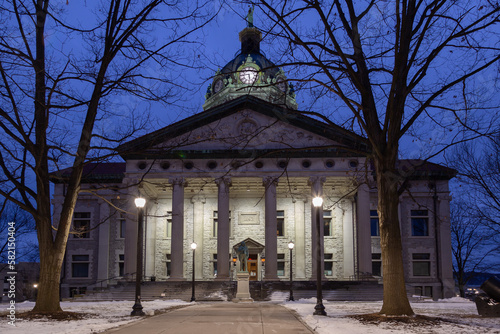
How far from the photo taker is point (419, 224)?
51469 millimetres

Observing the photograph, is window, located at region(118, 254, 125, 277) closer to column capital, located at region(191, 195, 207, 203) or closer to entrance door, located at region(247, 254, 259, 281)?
column capital, located at region(191, 195, 207, 203)

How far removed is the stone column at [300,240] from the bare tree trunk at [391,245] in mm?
33282

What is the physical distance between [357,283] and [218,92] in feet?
109

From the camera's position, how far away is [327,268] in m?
50.7

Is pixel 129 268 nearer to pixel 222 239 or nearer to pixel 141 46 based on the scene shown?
pixel 222 239

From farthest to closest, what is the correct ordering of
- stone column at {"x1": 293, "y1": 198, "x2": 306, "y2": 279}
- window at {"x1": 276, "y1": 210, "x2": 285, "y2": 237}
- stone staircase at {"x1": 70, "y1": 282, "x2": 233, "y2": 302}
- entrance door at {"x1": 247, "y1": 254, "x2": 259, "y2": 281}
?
window at {"x1": 276, "y1": 210, "x2": 285, "y2": 237} → entrance door at {"x1": 247, "y1": 254, "x2": 259, "y2": 281} → stone column at {"x1": 293, "y1": 198, "x2": 306, "y2": 279} → stone staircase at {"x1": 70, "y1": 282, "x2": 233, "y2": 302}

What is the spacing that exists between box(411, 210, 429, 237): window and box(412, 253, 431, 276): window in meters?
1.93

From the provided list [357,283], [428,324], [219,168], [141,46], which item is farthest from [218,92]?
[428,324]

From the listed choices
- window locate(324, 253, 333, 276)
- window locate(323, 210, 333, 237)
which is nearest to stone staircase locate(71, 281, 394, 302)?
window locate(324, 253, 333, 276)

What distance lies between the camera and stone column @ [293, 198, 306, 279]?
49375 mm

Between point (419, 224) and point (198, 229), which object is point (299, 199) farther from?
point (419, 224)

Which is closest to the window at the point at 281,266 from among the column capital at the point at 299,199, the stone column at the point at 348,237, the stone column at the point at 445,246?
the column capital at the point at 299,199

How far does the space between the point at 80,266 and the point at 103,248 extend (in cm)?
307

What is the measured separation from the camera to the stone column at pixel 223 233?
40638 mm
